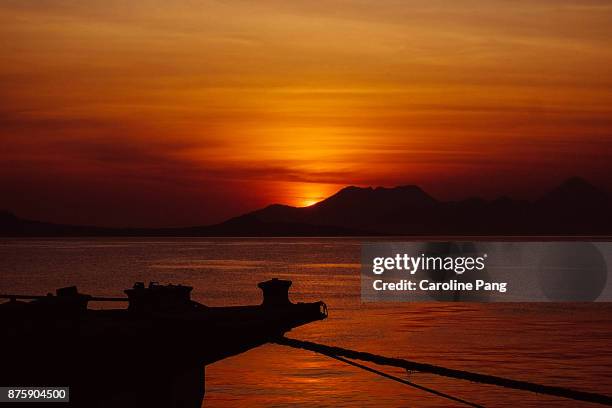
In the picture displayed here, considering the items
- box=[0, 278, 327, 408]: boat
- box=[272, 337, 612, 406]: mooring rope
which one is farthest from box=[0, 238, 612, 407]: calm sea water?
box=[272, 337, 612, 406]: mooring rope

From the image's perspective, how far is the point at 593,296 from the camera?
104 m

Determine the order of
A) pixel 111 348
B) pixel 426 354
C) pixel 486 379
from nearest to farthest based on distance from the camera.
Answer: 1. pixel 486 379
2. pixel 111 348
3. pixel 426 354

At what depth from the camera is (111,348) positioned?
15297mm

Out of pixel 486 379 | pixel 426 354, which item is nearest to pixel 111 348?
pixel 486 379

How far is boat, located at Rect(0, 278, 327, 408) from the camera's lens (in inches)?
586

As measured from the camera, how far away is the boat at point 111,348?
48.8 feet

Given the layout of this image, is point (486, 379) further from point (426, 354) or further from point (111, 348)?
point (426, 354)

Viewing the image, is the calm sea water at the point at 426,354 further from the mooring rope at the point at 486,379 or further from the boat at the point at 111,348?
the mooring rope at the point at 486,379

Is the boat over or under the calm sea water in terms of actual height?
over

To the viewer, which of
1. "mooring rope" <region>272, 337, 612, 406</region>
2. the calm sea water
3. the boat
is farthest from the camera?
the calm sea water

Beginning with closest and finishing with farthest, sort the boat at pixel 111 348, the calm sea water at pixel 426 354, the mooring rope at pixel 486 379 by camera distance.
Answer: the mooring rope at pixel 486 379 < the boat at pixel 111 348 < the calm sea water at pixel 426 354

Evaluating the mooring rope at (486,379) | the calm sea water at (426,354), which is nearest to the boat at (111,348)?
the mooring rope at (486,379)

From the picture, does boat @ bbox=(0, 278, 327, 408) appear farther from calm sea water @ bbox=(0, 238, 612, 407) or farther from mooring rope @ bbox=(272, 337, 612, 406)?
calm sea water @ bbox=(0, 238, 612, 407)

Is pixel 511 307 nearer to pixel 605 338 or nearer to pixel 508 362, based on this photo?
pixel 605 338
